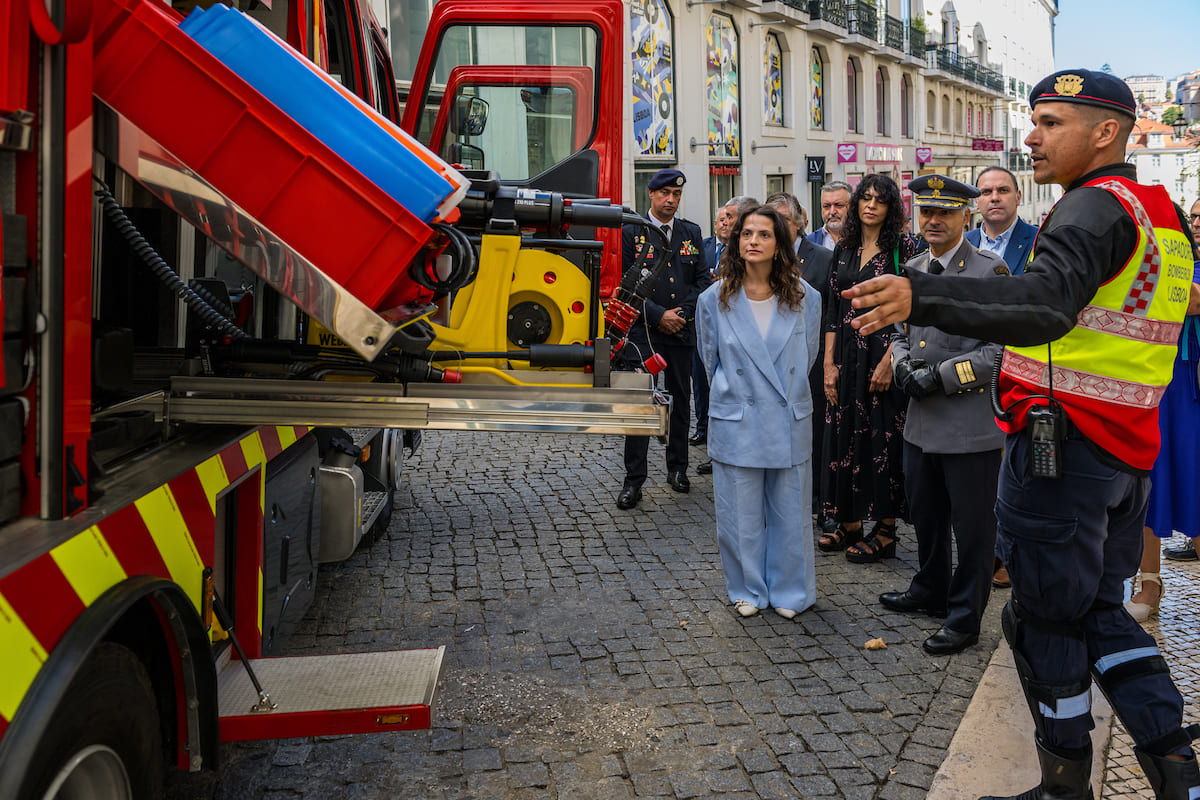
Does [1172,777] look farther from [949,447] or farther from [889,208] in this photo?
[889,208]

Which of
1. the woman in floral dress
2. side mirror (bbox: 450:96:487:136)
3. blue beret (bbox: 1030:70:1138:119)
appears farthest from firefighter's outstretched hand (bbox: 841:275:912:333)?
side mirror (bbox: 450:96:487:136)

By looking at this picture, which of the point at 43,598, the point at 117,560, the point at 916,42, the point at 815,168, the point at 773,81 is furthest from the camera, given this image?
the point at 916,42

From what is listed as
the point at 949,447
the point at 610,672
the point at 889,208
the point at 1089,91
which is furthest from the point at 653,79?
the point at 1089,91

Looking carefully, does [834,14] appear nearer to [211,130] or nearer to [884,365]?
[884,365]

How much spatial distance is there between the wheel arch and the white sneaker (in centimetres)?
271

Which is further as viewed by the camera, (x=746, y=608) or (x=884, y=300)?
(x=746, y=608)

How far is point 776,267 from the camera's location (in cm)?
509

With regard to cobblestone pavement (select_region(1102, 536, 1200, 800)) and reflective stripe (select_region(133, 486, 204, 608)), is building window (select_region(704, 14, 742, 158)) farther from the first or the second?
reflective stripe (select_region(133, 486, 204, 608))

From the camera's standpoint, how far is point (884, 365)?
5508mm

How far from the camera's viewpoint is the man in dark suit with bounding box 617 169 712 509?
24.2 ft

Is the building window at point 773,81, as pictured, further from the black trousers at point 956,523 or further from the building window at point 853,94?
the black trousers at point 956,523

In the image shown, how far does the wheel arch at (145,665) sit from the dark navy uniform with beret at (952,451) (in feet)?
10.2

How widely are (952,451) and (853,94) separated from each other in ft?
110

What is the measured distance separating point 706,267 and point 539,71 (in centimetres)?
207
